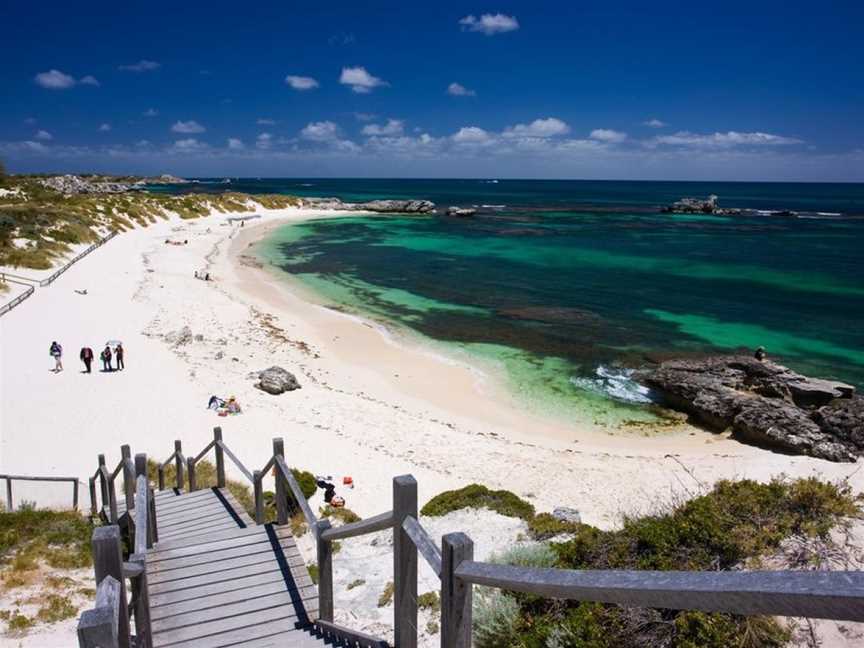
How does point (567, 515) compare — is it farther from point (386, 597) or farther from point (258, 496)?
point (258, 496)

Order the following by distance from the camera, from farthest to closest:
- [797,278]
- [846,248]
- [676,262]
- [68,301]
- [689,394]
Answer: [846,248] → [676,262] → [797,278] → [68,301] → [689,394]

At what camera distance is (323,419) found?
55.0 feet

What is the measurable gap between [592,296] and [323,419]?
2287 centimetres

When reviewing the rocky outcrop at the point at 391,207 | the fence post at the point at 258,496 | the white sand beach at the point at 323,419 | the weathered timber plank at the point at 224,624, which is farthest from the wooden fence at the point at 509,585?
the rocky outcrop at the point at 391,207

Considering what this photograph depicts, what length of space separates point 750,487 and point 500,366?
52.7 ft

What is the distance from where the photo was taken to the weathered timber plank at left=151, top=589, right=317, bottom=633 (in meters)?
5.04

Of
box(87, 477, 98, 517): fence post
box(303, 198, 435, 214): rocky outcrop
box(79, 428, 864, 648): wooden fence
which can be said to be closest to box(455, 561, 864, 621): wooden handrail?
box(79, 428, 864, 648): wooden fence

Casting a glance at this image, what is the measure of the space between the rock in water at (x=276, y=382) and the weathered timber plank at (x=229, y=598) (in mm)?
13002

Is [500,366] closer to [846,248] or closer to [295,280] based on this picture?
[295,280]

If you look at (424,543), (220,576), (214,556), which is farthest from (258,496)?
(424,543)

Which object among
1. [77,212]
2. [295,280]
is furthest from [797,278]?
[77,212]

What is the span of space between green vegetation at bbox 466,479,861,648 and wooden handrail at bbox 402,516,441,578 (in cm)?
176

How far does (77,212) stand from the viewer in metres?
50.2

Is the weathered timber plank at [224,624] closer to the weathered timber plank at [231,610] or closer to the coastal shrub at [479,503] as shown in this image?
the weathered timber plank at [231,610]
